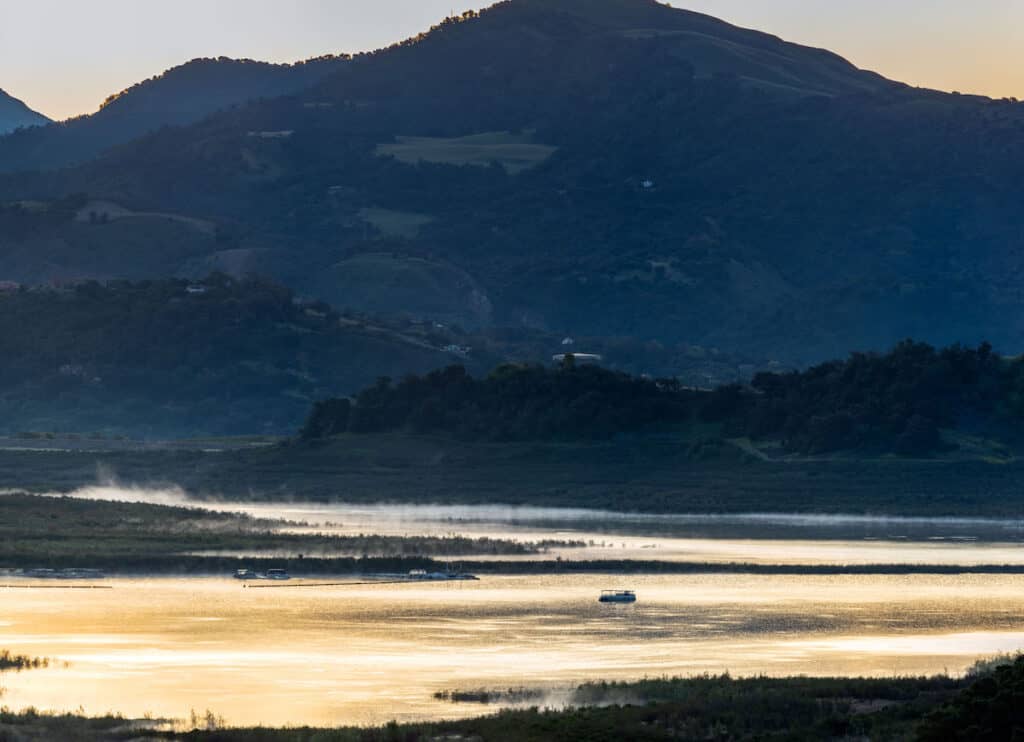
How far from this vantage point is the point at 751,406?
15125 cm

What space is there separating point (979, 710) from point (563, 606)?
102 ft

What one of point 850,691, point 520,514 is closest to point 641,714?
point 850,691

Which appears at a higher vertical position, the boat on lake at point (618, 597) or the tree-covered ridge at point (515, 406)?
the tree-covered ridge at point (515, 406)

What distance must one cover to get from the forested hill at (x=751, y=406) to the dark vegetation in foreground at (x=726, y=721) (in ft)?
310

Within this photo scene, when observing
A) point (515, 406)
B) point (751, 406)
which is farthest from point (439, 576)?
point (515, 406)

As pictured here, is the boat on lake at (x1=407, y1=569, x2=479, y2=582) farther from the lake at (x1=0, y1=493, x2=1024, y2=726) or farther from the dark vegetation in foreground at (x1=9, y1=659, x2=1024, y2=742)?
the dark vegetation in foreground at (x1=9, y1=659, x2=1024, y2=742)

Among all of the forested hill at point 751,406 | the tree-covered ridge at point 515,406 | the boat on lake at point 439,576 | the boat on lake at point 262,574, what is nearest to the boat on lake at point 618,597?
the boat on lake at point 439,576

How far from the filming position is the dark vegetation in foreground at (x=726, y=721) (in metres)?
38.2

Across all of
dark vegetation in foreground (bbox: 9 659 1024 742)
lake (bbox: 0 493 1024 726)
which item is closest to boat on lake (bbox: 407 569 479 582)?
lake (bbox: 0 493 1024 726)

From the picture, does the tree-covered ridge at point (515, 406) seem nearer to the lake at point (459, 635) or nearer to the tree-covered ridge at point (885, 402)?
the tree-covered ridge at point (885, 402)

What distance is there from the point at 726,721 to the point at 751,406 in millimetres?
109029

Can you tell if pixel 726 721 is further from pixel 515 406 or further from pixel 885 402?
pixel 515 406

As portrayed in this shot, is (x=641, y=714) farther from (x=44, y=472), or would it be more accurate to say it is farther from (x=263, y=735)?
(x=44, y=472)

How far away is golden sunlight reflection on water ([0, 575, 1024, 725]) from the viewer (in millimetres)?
49000
